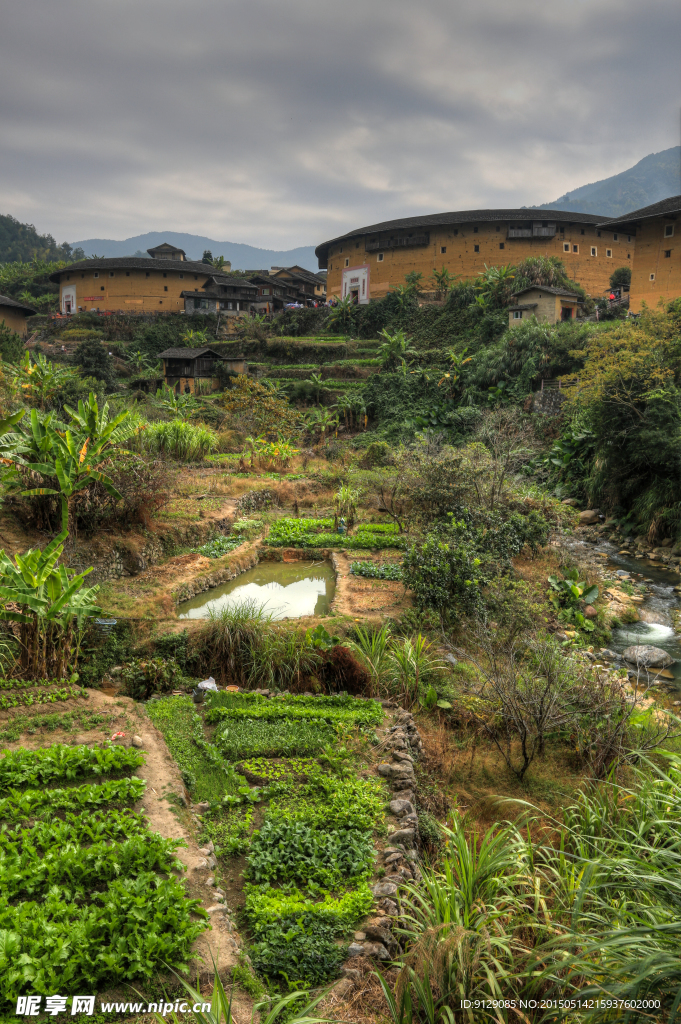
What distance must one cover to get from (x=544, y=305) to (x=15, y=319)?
36.4m

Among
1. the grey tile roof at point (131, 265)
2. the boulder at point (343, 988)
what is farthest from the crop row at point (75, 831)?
the grey tile roof at point (131, 265)

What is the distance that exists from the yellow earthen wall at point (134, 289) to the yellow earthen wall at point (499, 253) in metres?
17.0

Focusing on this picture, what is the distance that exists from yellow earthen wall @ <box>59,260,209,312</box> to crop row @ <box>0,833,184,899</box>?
50351mm

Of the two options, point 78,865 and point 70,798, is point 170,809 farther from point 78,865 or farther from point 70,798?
point 78,865

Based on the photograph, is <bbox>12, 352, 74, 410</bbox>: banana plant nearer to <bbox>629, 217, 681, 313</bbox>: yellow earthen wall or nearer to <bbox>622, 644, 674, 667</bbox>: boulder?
<bbox>622, 644, 674, 667</bbox>: boulder

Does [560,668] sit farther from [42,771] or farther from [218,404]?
[218,404]

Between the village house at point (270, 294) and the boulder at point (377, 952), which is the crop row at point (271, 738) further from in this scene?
the village house at point (270, 294)

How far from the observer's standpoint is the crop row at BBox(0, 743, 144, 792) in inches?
203

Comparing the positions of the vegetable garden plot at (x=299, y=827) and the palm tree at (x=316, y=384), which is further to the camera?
the palm tree at (x=316, y=384)

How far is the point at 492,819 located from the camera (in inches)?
234

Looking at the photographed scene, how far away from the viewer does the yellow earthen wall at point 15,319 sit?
4315 cm

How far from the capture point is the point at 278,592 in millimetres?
11469

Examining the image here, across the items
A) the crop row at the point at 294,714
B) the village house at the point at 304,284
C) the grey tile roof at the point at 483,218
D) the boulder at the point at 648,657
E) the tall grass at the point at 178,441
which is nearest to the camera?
the crop row at the point at 294,714

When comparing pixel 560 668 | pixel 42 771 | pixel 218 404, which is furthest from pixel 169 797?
pixel 218 404
